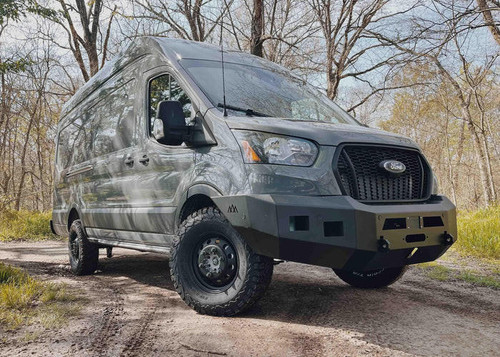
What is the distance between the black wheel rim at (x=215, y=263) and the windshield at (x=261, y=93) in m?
1.05

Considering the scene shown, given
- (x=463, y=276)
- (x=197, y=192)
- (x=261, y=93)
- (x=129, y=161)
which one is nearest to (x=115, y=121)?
(x=129, y=161)

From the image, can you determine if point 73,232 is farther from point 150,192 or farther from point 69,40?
point 69,40

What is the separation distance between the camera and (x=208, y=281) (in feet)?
10.6

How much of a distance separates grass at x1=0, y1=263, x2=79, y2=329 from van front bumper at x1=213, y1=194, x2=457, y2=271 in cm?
153

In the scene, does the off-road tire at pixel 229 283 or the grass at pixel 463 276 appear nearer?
the off-road tire at pixel 229 283

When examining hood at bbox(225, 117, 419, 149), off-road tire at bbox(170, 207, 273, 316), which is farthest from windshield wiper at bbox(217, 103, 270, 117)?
off-road tire at bbox(170, 207, 273, 316)

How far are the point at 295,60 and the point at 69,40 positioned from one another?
8.80 meters

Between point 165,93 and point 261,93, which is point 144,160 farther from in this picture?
point 261,93

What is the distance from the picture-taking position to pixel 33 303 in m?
3.48

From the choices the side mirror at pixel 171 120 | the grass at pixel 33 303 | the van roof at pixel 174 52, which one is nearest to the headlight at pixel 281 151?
the side mirror at pixel 171 120

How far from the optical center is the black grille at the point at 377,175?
9.48 feet

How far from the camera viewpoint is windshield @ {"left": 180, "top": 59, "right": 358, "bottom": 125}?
3.52 m

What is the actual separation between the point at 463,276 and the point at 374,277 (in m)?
1.49

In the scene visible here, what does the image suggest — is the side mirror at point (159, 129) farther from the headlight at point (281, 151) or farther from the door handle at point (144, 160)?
the headlight at point (281, 151)
